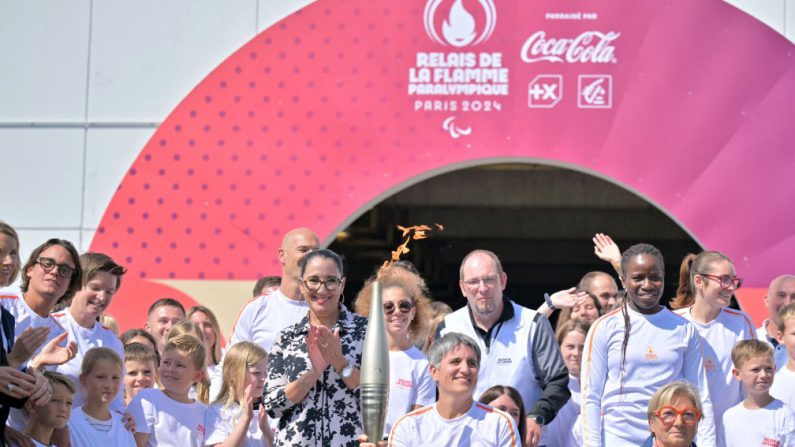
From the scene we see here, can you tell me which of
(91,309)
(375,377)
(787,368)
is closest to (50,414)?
(91,309)

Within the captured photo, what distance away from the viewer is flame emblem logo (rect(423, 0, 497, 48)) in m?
10.2

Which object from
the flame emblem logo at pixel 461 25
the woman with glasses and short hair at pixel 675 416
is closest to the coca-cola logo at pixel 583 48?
the flame emblem logo at pixel 461 25

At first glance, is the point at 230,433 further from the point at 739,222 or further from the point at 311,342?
the point at 739,222

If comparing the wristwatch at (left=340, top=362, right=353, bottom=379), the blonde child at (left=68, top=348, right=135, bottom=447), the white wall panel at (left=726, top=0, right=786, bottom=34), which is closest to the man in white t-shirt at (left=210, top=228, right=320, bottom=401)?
the blonde child at (left=68, top=348, right=135, bottom=447)

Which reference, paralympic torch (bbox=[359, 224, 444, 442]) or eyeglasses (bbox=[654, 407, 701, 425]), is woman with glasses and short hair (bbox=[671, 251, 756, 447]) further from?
paralympic torch (bbox=[359, 224, 444, 442])

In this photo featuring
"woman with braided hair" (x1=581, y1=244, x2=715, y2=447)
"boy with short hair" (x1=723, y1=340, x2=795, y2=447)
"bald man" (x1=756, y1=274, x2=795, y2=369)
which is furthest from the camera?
"bald man" (x1=756, y1=274, x2=795, y2=369)

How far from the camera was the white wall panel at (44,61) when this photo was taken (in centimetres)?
1084

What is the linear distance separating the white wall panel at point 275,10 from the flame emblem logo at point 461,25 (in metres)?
1.15

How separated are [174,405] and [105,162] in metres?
4.62

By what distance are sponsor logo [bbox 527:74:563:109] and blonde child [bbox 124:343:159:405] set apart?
14.4ft

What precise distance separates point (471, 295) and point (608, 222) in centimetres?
992

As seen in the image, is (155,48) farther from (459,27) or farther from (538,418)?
(538,418)

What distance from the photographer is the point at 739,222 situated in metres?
9.72

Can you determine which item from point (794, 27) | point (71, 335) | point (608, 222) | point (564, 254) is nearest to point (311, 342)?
point (71, 335)
